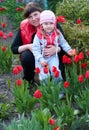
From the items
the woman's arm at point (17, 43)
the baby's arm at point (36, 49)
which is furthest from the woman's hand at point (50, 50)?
the woman's arm at point (17, 43)

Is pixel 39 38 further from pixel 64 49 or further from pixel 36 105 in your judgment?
pixel 36 105

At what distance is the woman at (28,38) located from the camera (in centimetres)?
457

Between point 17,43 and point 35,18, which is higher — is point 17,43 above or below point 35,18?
below

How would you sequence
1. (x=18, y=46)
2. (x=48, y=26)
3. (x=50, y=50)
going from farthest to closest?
(x=18, y=46), (x=50, y=50), (x=48, y=26)

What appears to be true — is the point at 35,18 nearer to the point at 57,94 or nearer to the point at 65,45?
the point at 65,45

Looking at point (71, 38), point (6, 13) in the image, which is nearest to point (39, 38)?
point (71, 38)

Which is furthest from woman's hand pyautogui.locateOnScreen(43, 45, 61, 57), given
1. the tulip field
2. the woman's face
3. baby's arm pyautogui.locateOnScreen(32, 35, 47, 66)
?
the woman's face

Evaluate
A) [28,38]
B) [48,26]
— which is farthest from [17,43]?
[48,26]

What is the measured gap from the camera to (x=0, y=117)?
166 inches

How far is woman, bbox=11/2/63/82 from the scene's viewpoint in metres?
4.57

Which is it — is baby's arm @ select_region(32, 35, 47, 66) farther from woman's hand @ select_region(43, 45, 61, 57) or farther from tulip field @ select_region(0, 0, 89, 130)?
tulip field @ select_region(0, 0, 89, 130)

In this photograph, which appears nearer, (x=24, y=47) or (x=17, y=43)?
(x=24, y=47)

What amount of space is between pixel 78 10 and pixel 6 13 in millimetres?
2793

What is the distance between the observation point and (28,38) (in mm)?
4793
